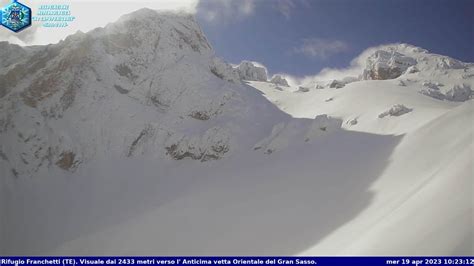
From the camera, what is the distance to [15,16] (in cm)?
2298

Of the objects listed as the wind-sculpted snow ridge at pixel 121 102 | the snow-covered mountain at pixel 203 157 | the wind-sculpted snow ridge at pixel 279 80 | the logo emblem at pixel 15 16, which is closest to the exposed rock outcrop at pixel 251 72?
the wind-sculpted snow ridge at pixel 279 80

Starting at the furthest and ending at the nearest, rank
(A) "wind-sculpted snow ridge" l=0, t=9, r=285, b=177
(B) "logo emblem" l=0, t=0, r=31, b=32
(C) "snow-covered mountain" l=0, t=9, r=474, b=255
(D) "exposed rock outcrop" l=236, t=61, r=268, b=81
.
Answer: (D) "exposed rock outcrop" l=236, t=61, r=268, b=81, (A) "wind-sculpted snow ridge" l=0, t=9, r=285, b=177, (B) "logo emblem" l=0, t=0, r=31, b=32, (C) "snow-covered mountain" l=0, t=9, r=474, b=255

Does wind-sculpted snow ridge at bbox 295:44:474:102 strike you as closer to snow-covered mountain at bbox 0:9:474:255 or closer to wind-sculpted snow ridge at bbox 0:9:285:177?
snow-covered mountain at bbox 0:9:474:255

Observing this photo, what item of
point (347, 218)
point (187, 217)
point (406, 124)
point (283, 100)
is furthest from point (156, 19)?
point (347, 218)

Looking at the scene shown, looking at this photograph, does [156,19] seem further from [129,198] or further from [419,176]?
[419,176]

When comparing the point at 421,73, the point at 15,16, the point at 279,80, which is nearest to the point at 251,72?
the point at 279,80

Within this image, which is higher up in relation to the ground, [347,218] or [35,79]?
[35,79]

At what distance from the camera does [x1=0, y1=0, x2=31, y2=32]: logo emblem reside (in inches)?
891

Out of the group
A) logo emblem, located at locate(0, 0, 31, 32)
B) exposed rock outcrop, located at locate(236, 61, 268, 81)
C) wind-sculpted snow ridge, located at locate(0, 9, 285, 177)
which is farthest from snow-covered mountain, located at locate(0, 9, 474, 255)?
exposed rock outcrop, located at locate(236, 61, 268, 81)

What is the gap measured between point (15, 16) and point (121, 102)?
1803 cm

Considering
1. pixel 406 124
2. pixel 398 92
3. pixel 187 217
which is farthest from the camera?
pixel 398 92

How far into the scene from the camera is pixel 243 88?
48969 millimetres

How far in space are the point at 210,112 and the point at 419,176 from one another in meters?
26.6

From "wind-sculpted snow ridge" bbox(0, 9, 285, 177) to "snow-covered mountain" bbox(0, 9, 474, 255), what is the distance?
155 millimetres
